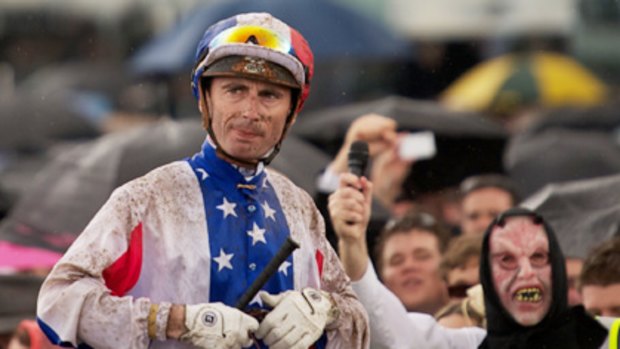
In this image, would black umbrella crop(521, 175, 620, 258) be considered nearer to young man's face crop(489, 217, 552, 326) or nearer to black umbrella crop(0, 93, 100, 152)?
young man's face crop(489, 217, 552, 326)

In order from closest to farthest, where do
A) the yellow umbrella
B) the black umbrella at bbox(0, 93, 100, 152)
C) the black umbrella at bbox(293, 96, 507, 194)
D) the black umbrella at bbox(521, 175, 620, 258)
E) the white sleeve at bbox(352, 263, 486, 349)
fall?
the white sleeve at bbox(352, 263, 486, 349), the black umbrella at bbox(521, 175, 620, 258), the black umbrella at bbox(293, 96, 507, 194), the black umbrella at bbox(0, 93, 100, 152), the yellow umbrella

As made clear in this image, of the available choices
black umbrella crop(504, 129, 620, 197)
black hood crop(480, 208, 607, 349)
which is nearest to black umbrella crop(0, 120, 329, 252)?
black umbrella crop(504, 129, 620, 197)

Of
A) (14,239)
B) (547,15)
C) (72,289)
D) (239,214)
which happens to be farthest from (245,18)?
(547,15)

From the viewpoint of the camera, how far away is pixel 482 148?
14.7 m

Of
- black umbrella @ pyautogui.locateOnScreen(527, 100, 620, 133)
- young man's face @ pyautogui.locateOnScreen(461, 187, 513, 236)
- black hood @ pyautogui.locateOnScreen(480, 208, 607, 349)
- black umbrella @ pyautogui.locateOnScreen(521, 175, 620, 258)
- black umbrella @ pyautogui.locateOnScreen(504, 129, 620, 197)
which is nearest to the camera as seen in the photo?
black hood @ pyautogui.locateOnScreen(480, 208, 607, 349)

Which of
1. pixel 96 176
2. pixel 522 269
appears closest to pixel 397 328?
pixel 522 269

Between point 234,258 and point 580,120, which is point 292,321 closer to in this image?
point 234,258

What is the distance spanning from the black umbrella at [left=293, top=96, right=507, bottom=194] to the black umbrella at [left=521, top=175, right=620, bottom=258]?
89.5 inches

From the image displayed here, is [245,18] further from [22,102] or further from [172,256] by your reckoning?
A: [22,102]

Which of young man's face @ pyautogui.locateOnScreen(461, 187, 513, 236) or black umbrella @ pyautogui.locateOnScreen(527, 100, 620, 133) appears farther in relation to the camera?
black umbrella @ pyautogui.locateOnScreen(527, 100, 620, 133)

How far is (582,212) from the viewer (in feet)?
34.8

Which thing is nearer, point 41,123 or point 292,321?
point 292,321

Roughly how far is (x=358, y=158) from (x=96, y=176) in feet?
16.8

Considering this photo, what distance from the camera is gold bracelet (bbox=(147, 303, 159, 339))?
6773 millimetres
